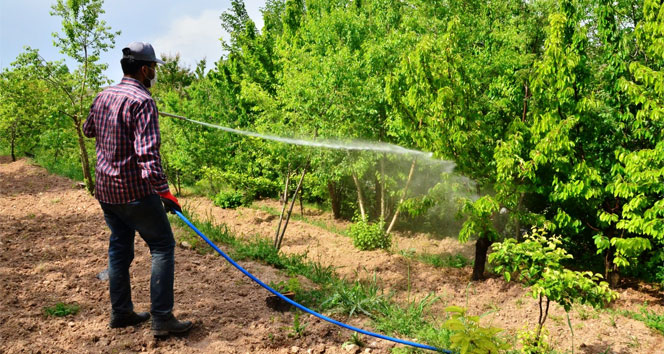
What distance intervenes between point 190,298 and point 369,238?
22.4ft

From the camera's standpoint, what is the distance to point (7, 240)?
545cm

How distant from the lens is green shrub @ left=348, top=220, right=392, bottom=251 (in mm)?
10500

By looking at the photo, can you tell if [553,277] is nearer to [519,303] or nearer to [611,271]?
[519,303]

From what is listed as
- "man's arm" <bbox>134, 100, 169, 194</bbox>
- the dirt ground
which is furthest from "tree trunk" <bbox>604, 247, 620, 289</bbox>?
"man's arm" <bbox>134, 100, 169, 194</bbox>

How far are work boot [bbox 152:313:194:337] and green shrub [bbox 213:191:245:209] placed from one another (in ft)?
38.3

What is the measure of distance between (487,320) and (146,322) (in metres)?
4.93

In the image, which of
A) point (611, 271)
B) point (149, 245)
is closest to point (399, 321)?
point (149, 245)

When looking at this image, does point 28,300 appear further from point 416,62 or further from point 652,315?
point 652,315

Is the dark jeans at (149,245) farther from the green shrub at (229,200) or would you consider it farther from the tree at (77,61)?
the green shrub at (229,200)

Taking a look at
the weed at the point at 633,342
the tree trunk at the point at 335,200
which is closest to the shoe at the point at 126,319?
the weed at the point at 633,342

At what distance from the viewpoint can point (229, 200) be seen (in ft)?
48.6

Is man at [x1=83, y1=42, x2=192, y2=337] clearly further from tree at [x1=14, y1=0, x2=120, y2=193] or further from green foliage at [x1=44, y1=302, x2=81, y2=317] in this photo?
tree at [x1=14, y1=0, x2=120, y2=193]

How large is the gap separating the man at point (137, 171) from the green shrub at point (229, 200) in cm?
1165

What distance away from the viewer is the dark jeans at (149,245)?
3.06 metres
